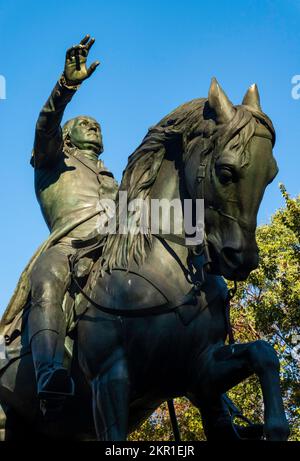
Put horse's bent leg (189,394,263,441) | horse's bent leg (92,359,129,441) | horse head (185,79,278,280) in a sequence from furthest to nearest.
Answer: horse's bent leg (189,394,263,441)
horse's bent leg (92,359,129,441)
horse head (185,79,278,280)

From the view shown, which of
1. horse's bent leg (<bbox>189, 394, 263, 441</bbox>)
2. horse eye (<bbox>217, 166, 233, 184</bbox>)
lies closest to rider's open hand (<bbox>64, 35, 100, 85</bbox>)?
horse eye (<bbox>217, 166, 233, 184</bbox>)

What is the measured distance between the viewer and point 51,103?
6.63 meters

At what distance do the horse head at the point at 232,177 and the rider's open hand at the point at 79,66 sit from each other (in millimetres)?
1210

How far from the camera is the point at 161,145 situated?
600cm

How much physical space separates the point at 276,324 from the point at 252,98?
15.7 m

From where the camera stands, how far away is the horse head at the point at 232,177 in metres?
5.35

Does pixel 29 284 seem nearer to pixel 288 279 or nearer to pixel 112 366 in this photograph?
pixel 112 366

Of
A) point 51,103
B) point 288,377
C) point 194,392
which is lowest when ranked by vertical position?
point 194,392

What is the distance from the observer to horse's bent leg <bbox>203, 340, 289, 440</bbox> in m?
5.10

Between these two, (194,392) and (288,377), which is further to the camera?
A: (288,377)

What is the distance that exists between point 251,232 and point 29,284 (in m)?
2.24

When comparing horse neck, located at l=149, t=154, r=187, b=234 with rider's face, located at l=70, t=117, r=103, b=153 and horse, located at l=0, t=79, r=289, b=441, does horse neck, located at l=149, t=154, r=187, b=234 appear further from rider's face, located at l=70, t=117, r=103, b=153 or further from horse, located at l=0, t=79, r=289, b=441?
rider's face, located at l=70, t=117, r=103, b=153

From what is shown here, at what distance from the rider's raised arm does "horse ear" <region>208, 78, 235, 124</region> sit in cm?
119
